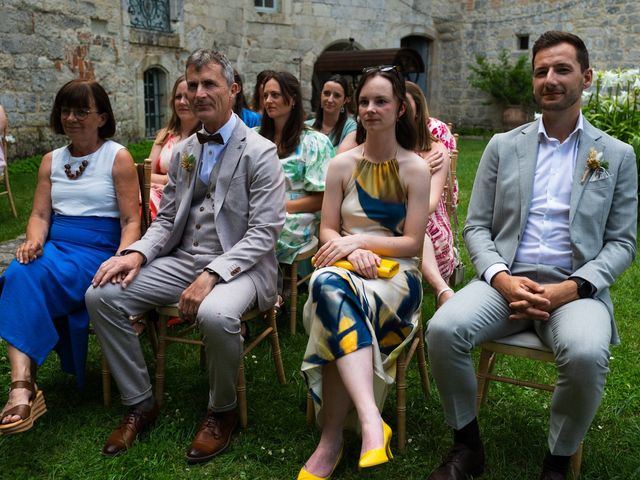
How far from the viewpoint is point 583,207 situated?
265cm

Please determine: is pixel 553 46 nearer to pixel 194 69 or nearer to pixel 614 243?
pixel 614 243

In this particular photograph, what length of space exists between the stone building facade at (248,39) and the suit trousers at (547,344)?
8.44 m

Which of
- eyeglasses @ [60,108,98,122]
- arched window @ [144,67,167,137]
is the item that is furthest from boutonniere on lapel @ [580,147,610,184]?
arched window @ [144,67,167,137]

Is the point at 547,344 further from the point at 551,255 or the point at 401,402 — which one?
the point at 401,402

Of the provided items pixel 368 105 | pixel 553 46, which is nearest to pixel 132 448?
pixel 368 105

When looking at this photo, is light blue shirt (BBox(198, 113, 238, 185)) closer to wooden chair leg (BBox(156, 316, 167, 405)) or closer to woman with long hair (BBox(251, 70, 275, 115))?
wooden chair leg (BBox(156, 316, 167, 405))

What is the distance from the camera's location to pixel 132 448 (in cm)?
280

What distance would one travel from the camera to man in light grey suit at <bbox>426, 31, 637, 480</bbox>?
7.86 ft

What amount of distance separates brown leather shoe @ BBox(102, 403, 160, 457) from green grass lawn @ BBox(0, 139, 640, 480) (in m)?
0.05

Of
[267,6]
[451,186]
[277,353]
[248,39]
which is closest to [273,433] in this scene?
[277,353]

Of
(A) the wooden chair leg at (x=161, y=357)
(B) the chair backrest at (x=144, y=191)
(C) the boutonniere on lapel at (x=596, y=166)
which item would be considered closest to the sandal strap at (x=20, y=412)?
(A) the wooden chair leg at (x=161, y=357)

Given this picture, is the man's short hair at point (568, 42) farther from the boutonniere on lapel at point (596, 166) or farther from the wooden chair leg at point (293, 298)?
the wooden chair leg at point (293, 298)

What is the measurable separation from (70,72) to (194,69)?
7880mm

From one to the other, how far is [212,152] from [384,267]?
1041 millimetres
